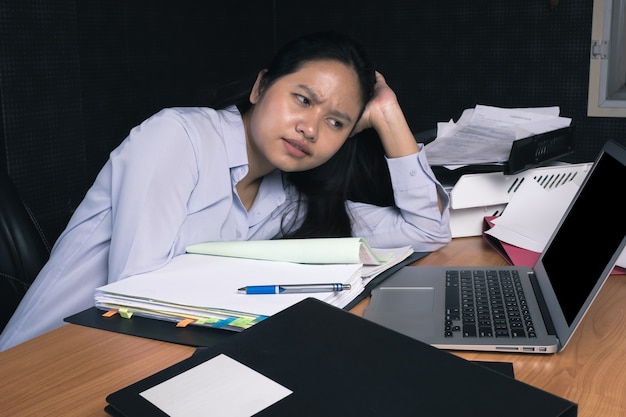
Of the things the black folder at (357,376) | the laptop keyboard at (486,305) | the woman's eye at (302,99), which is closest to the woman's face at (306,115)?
the woman's eye at (302,99)

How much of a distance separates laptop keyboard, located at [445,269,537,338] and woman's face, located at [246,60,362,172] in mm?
408

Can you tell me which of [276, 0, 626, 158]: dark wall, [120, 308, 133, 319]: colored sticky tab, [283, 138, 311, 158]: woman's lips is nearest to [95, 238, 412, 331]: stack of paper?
[120, 308, 133, 319]: colored sticky tab

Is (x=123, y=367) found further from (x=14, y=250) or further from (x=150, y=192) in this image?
(x=14, y=250)

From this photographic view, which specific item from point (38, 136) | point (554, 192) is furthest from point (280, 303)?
point (38, 136)

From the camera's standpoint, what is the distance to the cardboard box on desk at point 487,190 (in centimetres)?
156

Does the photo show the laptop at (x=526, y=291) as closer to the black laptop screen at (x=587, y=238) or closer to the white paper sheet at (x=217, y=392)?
the black laptop screen at (x=587, y=238)

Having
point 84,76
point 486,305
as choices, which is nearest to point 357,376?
point 486,305

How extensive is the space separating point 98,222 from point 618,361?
97cm

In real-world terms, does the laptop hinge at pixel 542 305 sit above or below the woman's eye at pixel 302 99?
below

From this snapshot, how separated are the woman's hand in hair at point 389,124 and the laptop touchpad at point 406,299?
1.59 feet

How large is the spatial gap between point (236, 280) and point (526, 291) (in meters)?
0.46

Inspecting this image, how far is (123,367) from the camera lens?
35.9 inches

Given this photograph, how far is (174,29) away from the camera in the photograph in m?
2.59

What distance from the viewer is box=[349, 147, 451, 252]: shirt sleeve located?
4.91 ft
